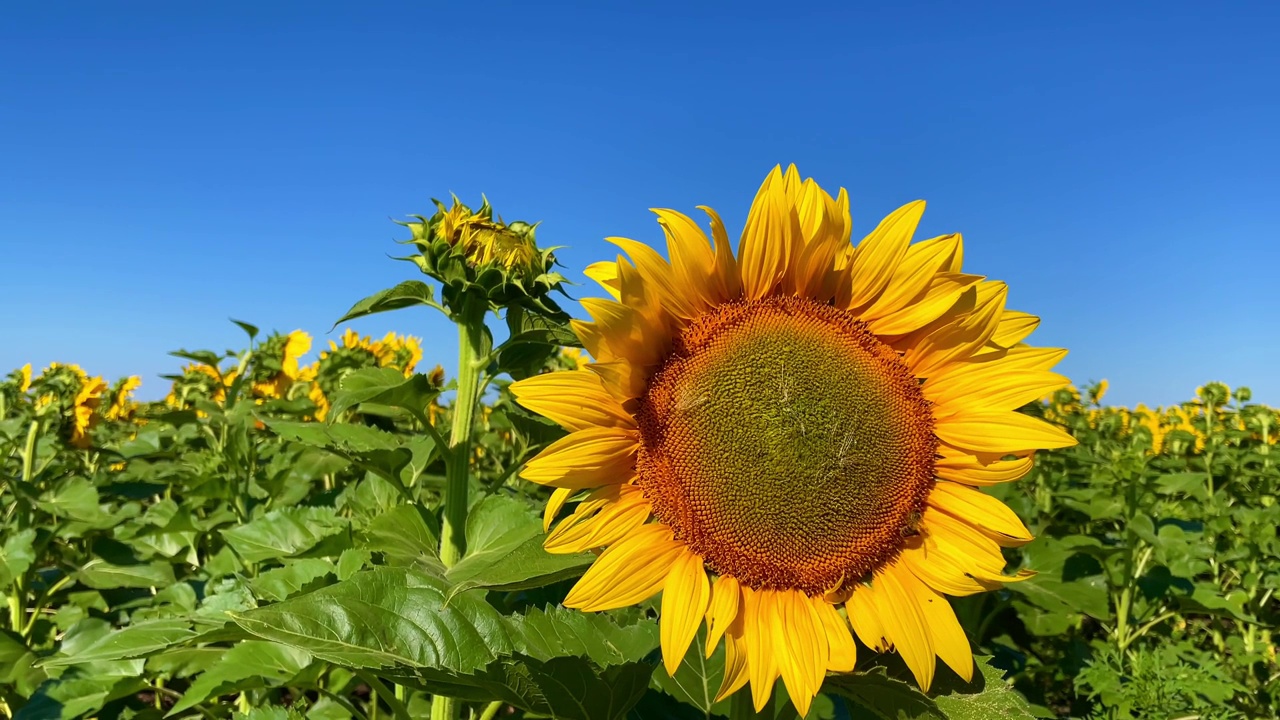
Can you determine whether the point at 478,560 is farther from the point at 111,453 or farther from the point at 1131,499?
the point at 111,453

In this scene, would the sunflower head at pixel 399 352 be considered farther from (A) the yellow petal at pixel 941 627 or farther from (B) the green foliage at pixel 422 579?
(A) the yellow petal at pixel 941 627

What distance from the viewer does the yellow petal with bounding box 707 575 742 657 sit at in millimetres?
1414

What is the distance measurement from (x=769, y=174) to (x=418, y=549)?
1.12 m

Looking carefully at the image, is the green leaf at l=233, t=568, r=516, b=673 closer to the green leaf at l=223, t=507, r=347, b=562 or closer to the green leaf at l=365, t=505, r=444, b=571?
the green leaf at l=365, t=505, r=444, b=571

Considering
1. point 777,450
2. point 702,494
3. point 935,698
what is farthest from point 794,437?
point 935,698

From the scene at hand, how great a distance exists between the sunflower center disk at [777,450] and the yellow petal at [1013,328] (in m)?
0.26

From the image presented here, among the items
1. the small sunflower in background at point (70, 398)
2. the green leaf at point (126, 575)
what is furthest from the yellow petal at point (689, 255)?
the small sunflower in background at point (70, 398)

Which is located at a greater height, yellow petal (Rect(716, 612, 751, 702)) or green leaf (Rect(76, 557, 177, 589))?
green leaf (Rect(76, 557, 177, 589))

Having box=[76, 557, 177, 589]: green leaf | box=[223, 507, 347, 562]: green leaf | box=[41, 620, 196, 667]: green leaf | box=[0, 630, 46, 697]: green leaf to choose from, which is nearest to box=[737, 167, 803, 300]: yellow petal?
box=[41, 620, 196, 667]: green leaf

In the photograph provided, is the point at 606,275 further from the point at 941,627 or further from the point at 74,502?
the point at 74,502

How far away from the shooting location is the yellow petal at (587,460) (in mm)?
1364

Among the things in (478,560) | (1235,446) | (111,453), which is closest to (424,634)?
(478,560)

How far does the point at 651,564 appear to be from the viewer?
1.43 m

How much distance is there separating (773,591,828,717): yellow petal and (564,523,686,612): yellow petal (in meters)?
0.22
